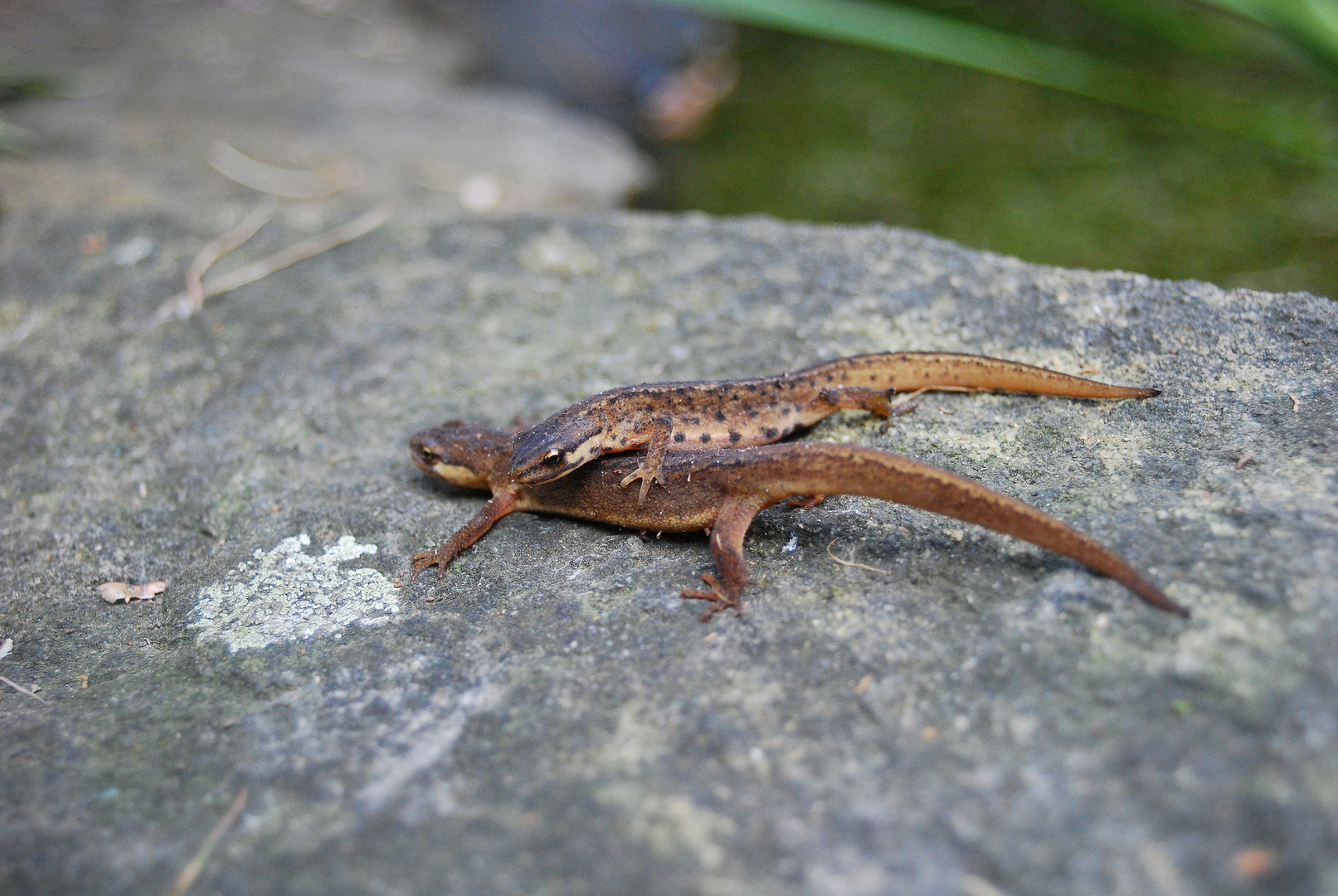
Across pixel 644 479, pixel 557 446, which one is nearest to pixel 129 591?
pixel 557 446

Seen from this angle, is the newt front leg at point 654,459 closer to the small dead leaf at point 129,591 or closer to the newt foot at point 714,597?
the newt foot at point 714,597

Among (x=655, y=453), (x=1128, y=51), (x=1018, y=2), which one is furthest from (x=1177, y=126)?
(x=655, y=453)

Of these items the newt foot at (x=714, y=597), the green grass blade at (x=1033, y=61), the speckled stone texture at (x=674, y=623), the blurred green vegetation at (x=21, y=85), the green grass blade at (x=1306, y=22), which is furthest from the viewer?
the blurred green vegetation at (x=21, y=85)

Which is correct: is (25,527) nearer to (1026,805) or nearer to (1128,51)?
(1026,805)

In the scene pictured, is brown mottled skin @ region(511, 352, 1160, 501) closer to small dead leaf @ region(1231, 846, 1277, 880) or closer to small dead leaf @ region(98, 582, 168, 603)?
small dead leaf @ region(98, 582, 168, 603)

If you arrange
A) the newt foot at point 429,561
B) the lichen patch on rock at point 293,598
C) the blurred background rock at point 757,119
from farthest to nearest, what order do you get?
the blurred background rock at point 757,119 < the newt foot at point 429,561 < the lichen patch on rock at point 293,598

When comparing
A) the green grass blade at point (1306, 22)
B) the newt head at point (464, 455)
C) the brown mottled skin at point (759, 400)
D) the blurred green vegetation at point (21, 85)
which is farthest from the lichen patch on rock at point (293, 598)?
the blurred green vegetation at point (21, 85)

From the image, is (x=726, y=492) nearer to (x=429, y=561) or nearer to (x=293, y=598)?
(x=429, y=561)
